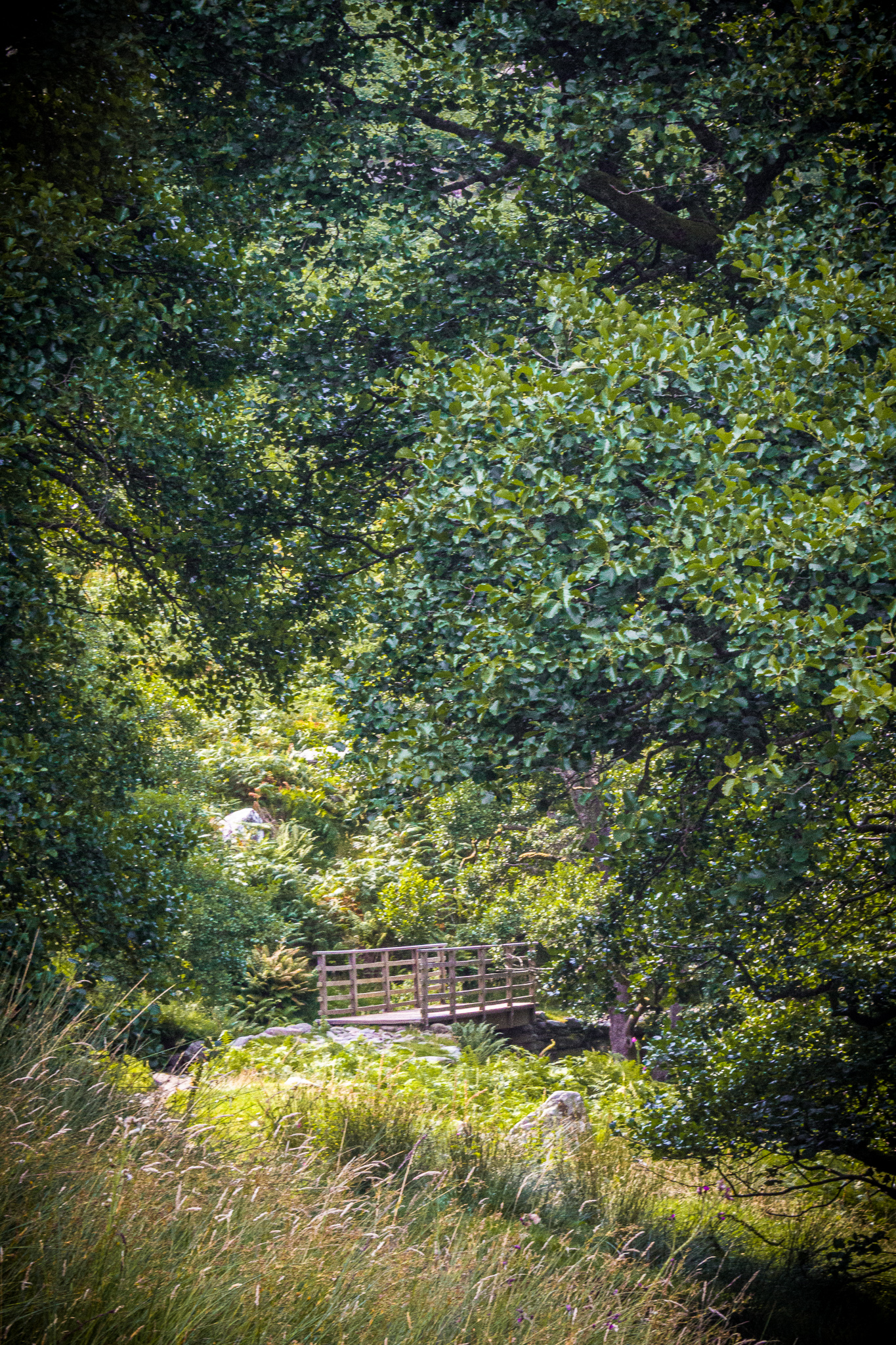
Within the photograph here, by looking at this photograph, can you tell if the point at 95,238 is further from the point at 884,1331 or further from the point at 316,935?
the point at 316,935

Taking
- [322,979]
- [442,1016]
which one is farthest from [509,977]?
[322,979]

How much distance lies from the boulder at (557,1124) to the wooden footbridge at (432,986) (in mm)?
4345

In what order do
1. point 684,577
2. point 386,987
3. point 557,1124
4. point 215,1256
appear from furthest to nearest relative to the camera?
1. point 386,987
2. point 557,1124
3. point 684,577
4. point 215,1256

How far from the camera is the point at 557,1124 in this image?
368 inches

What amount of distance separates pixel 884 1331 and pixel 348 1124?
3.80m

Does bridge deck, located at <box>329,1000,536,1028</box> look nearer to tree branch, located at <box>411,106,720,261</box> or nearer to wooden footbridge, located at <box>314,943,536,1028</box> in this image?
wooden footbridge, located at <box>314,943,536,1028</box>

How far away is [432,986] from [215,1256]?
54.5 feet

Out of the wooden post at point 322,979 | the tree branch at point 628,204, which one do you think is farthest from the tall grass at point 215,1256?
the wooden post at point 322,979

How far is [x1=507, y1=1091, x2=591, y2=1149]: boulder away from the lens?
8211mm

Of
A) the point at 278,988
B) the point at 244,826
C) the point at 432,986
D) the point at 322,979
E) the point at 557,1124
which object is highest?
the point at 244,826

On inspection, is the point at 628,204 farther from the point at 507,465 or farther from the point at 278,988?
the point at 278,988

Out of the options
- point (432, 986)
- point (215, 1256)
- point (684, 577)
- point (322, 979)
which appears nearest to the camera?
point (215, 1256)

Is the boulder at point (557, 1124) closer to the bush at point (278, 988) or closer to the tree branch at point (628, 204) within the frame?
the tree branch at point (628, 204)

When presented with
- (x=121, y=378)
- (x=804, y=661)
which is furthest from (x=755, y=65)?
(x=121, y=378)
